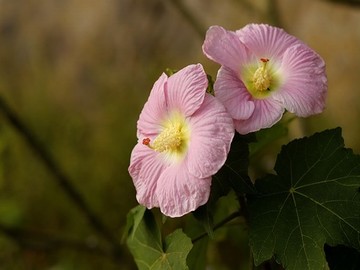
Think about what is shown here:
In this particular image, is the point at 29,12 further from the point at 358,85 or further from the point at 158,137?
the point at 158,137

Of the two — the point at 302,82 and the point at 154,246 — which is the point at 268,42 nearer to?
the point at 302,82

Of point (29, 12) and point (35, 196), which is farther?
point (29, 12)

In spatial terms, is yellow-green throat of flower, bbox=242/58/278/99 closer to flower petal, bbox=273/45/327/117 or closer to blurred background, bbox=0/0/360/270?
flower petal, bbox=273/45/327/117

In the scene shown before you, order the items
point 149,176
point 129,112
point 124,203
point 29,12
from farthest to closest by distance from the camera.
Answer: point 29,12 → point 129,112 → point 124,203 → point 149,176

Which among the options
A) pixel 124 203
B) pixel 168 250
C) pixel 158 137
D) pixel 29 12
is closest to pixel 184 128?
pixel 158 137

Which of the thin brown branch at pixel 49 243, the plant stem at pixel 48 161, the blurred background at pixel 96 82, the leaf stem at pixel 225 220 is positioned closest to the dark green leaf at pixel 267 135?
the leaf stem at pixel 225 220

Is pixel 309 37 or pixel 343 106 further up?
pixel 309 37

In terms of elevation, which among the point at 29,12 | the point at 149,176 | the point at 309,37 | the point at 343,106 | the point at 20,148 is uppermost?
the point at 149,176
